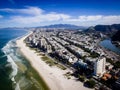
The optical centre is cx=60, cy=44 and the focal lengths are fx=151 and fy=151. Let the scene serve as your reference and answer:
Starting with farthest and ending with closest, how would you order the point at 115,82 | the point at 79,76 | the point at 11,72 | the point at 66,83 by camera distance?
the point at 11,72 → the point at 79,76 → the point at 66,83 → the point at 115,82

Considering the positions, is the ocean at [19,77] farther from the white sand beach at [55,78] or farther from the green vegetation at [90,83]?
the green vegetation at [90,83]

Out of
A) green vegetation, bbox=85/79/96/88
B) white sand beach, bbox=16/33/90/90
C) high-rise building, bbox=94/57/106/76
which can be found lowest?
white sand beach, bbox=16/33/90/90

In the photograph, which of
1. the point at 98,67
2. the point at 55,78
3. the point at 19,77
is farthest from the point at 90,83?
the point at 19,77

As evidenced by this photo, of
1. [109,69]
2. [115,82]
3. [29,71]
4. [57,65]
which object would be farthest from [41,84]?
[109,69]

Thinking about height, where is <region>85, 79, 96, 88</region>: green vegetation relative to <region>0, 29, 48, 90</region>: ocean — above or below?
above

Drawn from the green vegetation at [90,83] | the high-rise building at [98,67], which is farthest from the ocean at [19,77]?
the high-rise building at [98,67]

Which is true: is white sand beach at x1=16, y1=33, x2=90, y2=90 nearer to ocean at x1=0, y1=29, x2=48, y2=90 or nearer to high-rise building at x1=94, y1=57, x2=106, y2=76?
ocean at x1=0, y1=29, x2=48, y2=90

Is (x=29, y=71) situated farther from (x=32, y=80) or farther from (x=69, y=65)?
(x=69, y=65)

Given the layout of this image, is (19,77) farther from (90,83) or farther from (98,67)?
(98,67)

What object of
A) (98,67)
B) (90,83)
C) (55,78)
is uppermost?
(98,67)

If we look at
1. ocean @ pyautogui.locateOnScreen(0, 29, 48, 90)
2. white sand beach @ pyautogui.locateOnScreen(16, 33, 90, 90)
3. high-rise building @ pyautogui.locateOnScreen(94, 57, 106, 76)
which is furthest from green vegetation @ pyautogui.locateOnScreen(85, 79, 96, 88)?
ocean @ pyautogui.locateOnScreen(0, 29, 48, 90)

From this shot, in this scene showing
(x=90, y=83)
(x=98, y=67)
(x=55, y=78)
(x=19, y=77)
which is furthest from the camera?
(x=19, y=77)
